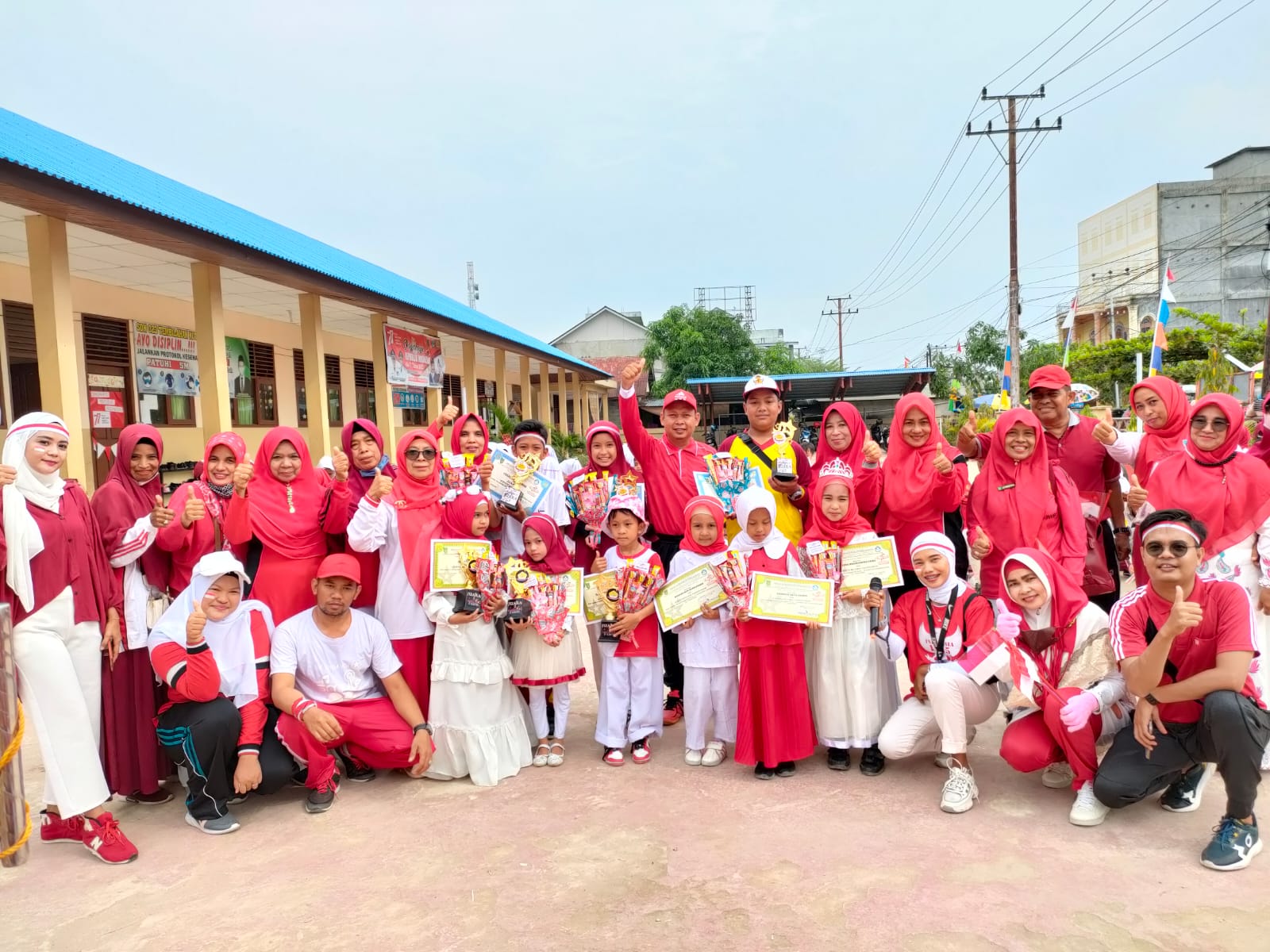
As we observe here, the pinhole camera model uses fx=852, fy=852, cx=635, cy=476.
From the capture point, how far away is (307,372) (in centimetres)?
1215

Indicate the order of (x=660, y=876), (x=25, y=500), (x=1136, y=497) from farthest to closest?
1. (x=1136, y=497)
2. (x=25, y=500)
3. (x=660, y=876)

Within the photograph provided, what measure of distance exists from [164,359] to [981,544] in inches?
463

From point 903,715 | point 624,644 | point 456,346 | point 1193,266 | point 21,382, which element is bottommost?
point 903,715

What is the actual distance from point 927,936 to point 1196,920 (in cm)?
89

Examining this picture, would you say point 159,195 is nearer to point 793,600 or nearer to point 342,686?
point 342,686

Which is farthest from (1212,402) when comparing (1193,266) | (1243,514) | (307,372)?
(1193,266)

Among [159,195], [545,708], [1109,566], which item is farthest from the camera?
[159,195]

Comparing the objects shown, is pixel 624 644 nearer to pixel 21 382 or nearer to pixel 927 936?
pixel 927 936

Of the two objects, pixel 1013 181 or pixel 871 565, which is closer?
pixel 871 565

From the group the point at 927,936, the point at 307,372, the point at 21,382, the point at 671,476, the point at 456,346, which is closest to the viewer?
the point at 927,936

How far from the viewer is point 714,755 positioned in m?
4.43

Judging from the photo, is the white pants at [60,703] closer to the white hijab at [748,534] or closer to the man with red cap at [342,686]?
the man with red cap at [342,686]

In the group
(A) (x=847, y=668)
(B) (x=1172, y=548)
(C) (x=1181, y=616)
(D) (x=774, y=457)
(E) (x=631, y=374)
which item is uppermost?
(E) (x=631, y=374)

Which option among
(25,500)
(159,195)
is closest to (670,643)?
(25,500)
